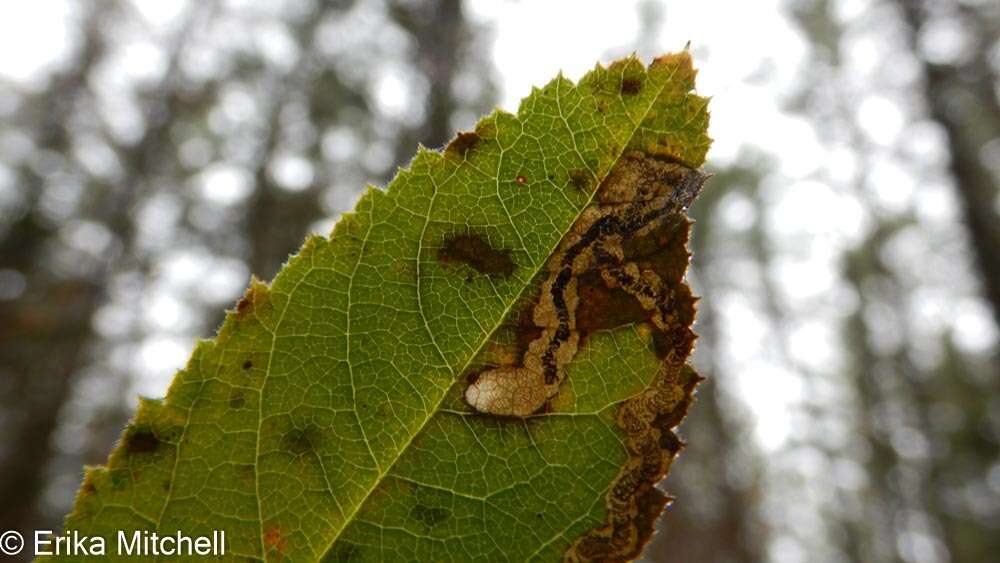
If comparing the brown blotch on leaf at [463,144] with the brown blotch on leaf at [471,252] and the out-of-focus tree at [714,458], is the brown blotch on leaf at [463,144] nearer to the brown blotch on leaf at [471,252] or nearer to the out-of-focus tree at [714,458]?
the brown blotch on leaf at [471,252]

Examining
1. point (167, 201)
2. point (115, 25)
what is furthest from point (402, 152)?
point (115, 25)

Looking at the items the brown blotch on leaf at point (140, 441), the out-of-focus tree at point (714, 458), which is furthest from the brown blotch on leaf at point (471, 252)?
the out-of-focus tree at point (714, 458)

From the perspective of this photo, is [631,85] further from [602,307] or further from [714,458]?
[714,458]

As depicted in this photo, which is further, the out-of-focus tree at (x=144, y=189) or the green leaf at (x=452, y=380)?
the out-of-focus tree at (x=144, y=189)

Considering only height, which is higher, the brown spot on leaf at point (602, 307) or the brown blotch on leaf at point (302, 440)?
the brown spot on leaf at point (602, 307)

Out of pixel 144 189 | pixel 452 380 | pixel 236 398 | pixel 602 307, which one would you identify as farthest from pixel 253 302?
pixel 144 189

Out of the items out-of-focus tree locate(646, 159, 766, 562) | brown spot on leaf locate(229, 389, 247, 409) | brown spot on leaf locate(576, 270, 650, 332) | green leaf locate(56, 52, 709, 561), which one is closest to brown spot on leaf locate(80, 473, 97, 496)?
green leaf locate(56, 52, 709, 561)

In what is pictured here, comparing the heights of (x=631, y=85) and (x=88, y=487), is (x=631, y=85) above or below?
above
